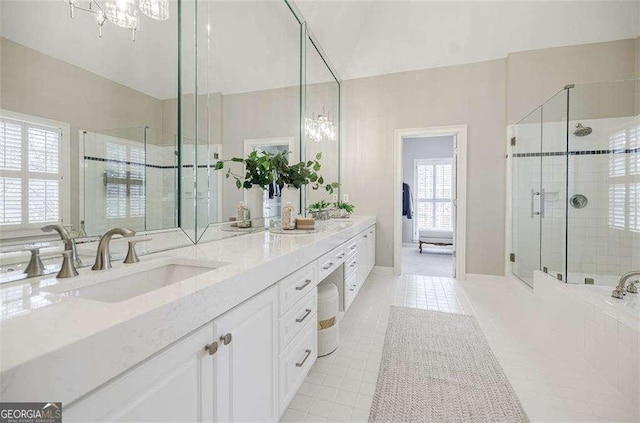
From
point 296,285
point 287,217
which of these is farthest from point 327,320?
point 287,217

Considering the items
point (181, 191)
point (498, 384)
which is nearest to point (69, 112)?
point (181, 191)

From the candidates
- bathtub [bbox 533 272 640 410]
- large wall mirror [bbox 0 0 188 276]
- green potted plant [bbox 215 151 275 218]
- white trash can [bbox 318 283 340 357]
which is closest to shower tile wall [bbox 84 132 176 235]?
large wall mirror [bbox 0 0 188 276]

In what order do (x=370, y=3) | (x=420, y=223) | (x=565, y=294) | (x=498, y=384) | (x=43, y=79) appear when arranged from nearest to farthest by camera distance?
(x=43, y=79) → (x=498, y=384) → (x=565, y=294) → (x=370, y=3) → (x=420, y=223)

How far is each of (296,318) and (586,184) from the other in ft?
11.3

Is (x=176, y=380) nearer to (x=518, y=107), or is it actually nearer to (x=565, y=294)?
(x=565, y=294)

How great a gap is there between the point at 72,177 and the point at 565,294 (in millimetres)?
3084

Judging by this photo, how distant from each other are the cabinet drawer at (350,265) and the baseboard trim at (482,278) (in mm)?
1864

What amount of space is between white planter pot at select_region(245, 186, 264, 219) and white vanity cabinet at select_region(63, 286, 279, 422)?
1.03 m

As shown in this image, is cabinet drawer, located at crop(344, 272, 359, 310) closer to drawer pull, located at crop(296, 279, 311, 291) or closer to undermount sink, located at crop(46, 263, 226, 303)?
drawer pull, located at crop(296, 279, 311, 291)

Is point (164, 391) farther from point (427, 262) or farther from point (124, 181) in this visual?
point (427, 262)

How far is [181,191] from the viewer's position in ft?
5.04

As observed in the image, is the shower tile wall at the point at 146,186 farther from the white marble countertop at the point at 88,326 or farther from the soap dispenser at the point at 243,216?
the soap dispenser at the point at 243,216

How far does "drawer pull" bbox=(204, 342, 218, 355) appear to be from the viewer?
835 mm

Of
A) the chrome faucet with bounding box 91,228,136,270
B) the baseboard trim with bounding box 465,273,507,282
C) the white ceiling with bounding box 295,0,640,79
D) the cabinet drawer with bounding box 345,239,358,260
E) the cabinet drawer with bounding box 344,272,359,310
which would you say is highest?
the white ceiling with bounding box 295,0,640,79
